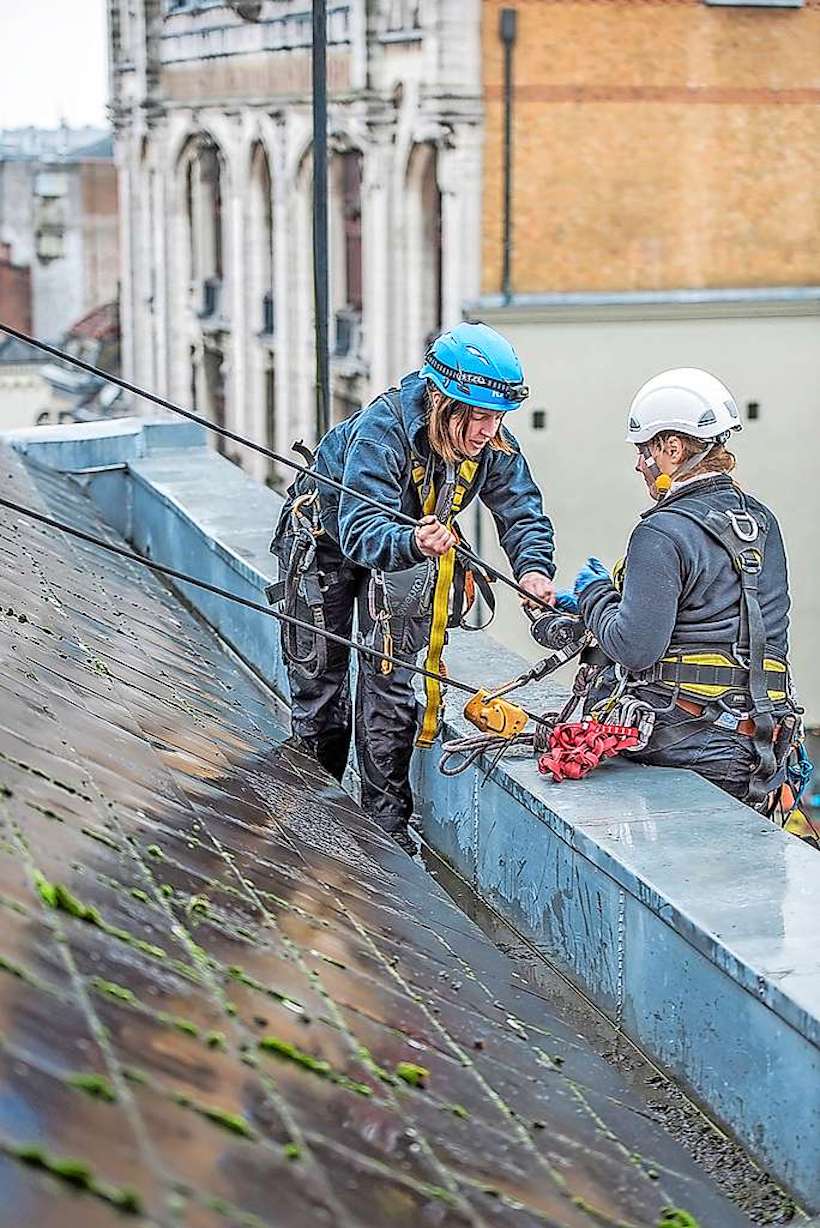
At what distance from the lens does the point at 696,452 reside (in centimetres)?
568

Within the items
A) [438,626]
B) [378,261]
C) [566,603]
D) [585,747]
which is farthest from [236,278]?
[585,747]

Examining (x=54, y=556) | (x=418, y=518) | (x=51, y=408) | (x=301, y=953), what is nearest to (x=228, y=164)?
(x=51, y=408)

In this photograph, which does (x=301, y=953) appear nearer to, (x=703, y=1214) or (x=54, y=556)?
(x=703, y=1214)

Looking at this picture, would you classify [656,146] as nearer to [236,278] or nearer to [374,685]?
[236,278]

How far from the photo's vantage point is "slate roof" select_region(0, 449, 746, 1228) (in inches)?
112

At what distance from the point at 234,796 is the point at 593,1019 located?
1190 mm

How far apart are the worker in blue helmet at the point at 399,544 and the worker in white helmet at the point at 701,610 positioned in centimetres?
69

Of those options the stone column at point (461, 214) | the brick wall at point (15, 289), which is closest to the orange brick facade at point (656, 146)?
the stone column at point (461, 214)

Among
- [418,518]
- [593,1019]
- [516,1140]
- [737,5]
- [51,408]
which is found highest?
[737,5]

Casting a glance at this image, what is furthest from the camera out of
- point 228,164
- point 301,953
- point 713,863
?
point 228,164

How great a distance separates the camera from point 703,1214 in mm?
3900

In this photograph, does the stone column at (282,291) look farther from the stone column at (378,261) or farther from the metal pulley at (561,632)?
the metal pulley at (561,632)

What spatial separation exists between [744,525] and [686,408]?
374mm

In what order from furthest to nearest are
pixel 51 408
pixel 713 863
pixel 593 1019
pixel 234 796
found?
pixel 51 408 → pixel 234 796 → pixel 593 1019 → pixel 713 863
